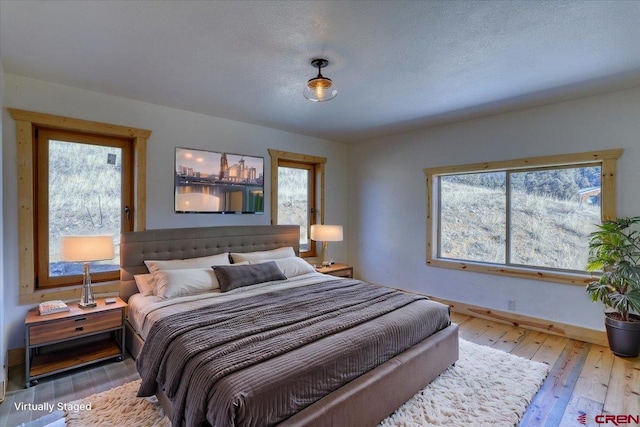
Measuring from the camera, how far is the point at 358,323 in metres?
2.23

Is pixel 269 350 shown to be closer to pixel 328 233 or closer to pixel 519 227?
pixel 328 233

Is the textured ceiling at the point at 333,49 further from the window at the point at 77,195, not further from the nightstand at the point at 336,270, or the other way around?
the nightstand at the point at 336,270

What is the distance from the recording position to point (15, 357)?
275cm

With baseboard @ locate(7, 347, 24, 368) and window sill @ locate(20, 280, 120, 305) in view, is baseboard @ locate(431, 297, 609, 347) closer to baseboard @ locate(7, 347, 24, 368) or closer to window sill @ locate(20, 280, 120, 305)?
window sill @ locate(20, 280, 120, 305)

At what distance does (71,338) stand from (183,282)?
96 centimetres

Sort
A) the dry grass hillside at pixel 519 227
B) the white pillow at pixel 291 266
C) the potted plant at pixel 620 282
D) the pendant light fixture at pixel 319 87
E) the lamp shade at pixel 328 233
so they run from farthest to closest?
the lamp shade at pixel 328 233, the white pillow at pixel 291 266, the dry grass hillside at pixel 519 227, the potted plant at pixel 620 282, the pendant light fixture at pixel 319 87

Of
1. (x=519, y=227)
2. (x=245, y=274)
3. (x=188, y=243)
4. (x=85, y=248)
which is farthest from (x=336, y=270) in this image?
(x=85, y=248)

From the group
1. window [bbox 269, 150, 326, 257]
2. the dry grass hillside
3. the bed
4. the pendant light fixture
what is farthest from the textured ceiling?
the bed

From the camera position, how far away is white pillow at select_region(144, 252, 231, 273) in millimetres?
3172

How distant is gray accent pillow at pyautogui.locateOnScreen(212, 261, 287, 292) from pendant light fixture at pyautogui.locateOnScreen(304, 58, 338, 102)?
1858 mm

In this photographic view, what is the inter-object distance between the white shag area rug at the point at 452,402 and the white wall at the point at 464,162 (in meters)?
1.16

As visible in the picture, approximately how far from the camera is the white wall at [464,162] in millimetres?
3129

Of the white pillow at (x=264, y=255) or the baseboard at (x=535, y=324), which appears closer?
the baseboard at (x=535, y=324)

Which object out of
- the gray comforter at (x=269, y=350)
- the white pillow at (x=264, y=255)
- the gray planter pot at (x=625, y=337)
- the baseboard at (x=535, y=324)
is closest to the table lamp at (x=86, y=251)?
the gray comforter at (x=269, y=350)
